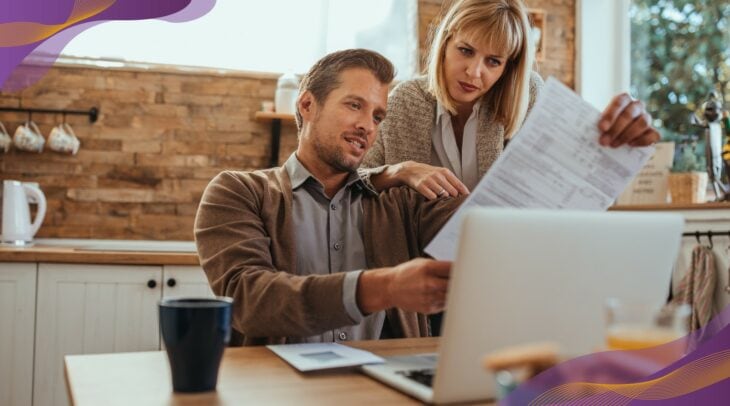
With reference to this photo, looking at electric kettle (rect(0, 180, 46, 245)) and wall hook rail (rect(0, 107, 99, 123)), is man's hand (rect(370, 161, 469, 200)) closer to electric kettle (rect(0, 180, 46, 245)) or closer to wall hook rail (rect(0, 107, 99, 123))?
electric kettle (rect(0, 180, 46, 245))

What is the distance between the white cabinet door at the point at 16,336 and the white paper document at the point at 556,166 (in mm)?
1963

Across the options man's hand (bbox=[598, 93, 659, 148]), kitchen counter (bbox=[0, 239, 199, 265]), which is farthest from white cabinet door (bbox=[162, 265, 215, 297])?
man's hand (bbox=[598, 93, 659, 148])

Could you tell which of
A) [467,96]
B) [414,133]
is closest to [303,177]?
[414,133]

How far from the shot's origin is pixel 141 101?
3.03 m

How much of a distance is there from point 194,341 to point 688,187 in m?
2.53

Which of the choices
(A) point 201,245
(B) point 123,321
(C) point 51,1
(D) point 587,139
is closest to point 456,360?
(D) point 587,139

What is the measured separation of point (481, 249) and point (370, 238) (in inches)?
33.2

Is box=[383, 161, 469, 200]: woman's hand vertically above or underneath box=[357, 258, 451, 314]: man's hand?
above

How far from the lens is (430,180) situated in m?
1.33

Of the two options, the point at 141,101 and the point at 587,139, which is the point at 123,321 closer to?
the point at 141,101

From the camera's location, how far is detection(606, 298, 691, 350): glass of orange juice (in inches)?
21.1

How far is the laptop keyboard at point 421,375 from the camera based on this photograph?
0.78 metres

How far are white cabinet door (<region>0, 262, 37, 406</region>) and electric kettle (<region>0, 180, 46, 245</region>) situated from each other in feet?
1.13

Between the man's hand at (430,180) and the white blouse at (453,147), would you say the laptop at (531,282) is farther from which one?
the white blouse at (453,147)
